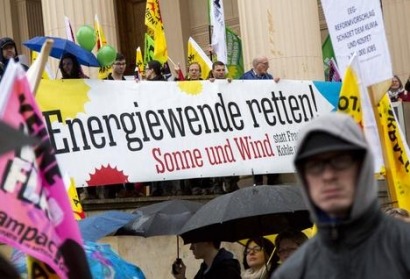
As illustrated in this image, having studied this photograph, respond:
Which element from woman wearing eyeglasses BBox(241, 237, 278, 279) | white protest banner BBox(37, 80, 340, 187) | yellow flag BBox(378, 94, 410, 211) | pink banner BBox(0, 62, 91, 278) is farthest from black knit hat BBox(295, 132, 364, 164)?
white protest banner BBox(37, 80, 340, 187)

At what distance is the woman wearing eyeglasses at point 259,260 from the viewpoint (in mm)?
8109

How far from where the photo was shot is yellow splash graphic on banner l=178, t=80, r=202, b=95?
11914 mm

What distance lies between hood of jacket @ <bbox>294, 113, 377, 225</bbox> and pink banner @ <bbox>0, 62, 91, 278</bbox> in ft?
5.53

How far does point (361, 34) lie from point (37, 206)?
13.8 ft

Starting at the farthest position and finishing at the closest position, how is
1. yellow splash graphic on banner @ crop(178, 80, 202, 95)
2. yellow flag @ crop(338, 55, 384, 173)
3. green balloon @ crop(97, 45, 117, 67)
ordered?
yellow splash graphic on banner @ crop(178, 80, 202, 95), green balloon @ crop(97, 45, 117, 67), yellow flag @ crop(338, 55, 384, 173)

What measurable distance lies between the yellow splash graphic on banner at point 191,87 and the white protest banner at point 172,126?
1 centimetres

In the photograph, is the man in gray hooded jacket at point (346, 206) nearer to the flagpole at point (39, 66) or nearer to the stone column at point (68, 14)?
the flagpole at point (39, 66)

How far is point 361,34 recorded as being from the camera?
837cm

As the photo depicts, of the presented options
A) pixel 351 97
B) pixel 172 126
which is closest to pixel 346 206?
pixel 351 97

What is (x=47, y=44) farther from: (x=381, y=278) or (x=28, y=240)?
(x=381, y=278)

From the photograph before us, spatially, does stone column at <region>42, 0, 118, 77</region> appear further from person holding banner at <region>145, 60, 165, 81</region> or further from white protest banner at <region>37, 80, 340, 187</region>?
white protest banner at <region>37, 80, 340, 187</region>

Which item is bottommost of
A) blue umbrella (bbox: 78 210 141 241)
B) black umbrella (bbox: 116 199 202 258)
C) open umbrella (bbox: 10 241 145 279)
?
Answer: black umbrella (bbox: 116 199 202 258)

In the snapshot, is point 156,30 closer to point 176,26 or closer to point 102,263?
point 176,26

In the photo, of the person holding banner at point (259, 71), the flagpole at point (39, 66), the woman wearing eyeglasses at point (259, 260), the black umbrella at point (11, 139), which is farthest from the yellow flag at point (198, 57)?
the black umbrella at point (11, 139)
